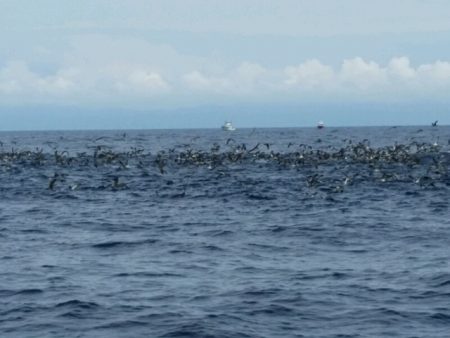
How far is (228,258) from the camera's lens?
2486 cm

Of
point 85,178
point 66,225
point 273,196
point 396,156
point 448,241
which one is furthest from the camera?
point 396,156

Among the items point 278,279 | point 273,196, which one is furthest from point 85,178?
point 278,279

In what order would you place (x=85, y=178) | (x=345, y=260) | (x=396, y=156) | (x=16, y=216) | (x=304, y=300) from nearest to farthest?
(x=304, y=300) → (x=345, y=260) → (x=16, y=216) → (x=85, y=178) → (x=396, y=156)

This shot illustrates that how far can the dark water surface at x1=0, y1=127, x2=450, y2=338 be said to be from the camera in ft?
59.2

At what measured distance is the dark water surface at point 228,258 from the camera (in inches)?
710

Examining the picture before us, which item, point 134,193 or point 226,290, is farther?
Result: point 134,193

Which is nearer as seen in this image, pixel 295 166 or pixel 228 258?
pixel 228 258

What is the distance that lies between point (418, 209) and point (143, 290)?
17260 mm

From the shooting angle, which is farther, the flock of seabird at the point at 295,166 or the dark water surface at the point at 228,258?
the flock of seabird at the point at 295,166

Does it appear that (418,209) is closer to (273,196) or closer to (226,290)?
(273,196)

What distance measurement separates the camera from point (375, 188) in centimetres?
4397

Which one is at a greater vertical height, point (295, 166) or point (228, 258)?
point (295, 166)

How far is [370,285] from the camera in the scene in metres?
20.9

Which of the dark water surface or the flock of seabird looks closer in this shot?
the dark water surface
